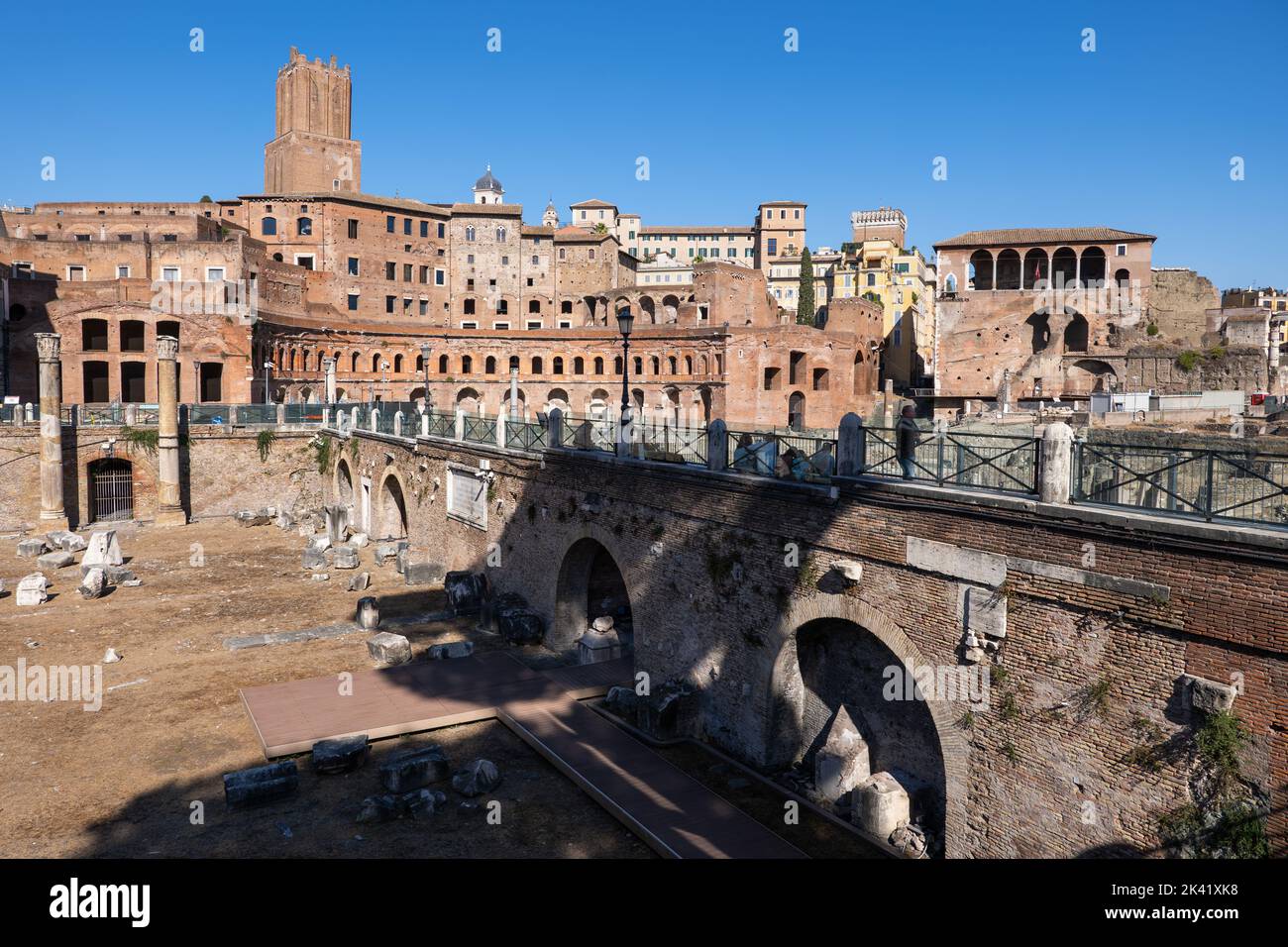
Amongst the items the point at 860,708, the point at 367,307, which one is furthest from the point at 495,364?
the point at 860,708

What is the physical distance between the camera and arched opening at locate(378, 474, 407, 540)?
95.3ft

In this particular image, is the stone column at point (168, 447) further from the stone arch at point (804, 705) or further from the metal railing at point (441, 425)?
the stone arch at point (804, 705)

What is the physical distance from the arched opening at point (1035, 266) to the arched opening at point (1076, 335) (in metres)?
3.18

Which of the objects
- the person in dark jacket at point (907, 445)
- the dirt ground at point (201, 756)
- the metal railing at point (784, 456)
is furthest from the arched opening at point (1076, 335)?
the person in dark jacket at point (907, 445)

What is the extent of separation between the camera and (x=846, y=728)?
1199 centimetres

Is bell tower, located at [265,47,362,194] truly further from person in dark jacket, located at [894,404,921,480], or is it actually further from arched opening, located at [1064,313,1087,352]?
person in dark jacket, located at [894,404,921,480]

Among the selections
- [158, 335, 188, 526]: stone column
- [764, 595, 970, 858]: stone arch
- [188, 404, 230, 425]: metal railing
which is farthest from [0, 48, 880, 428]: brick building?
[764, 595, 970, 858]: stone arch

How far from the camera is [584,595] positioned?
18.3 metres

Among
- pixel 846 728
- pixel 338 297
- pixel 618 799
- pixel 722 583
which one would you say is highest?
pixel 338 297

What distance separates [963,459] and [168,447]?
107ft

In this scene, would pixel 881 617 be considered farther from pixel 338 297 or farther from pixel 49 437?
pixel 338 297

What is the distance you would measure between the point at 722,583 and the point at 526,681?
4966 mm

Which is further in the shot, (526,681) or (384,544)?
(384,544)
